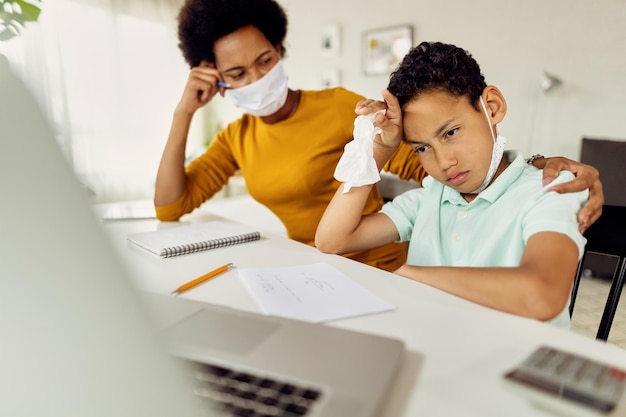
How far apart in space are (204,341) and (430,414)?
206mm

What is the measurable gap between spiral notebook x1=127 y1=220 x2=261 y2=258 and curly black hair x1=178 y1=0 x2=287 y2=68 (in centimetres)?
56

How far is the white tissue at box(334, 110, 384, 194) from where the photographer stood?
2.74ft

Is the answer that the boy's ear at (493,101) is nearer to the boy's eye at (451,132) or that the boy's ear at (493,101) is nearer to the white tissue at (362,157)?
the boy's eye at (451,132)

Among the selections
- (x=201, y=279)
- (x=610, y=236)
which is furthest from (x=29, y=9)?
(x=610, y=236)

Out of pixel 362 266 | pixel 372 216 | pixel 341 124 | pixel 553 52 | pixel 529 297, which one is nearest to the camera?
pixel 529 297

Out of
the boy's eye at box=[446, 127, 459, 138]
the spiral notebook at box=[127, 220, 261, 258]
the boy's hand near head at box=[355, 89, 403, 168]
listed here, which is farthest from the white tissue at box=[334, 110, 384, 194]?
the spiral notebook at box=[127, 220, 261, 258]

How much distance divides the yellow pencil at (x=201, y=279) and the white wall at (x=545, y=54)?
2.31m

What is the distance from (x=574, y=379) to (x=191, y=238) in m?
0.73

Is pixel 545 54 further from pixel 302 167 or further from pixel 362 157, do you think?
pixel 362 157

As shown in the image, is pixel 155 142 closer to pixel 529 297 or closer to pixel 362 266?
pixel 362 266

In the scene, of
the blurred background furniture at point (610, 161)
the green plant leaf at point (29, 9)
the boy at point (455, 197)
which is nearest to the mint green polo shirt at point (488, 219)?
the boy at point (455, 197)

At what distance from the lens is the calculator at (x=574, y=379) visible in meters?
0.28

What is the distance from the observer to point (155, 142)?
3709 millimetres

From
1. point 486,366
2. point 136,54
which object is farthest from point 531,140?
point 136,54
